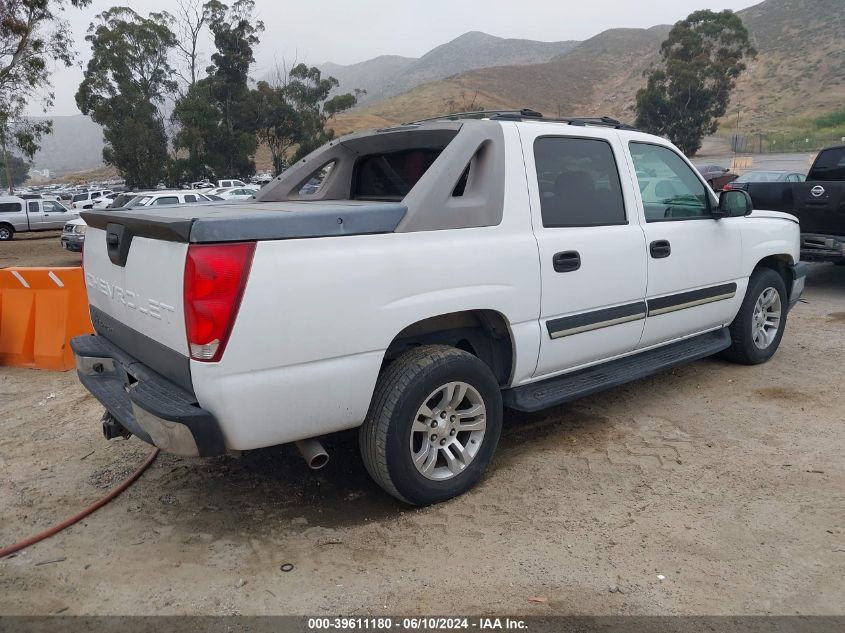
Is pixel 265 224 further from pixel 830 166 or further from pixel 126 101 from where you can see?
pixel 126 101

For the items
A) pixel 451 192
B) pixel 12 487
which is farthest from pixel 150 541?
pixel 451 192

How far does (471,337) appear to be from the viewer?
3586 millimetres

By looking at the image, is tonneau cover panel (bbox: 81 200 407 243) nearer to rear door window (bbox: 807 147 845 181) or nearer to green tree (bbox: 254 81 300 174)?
rear door window (bbox: 807 147 845 181)

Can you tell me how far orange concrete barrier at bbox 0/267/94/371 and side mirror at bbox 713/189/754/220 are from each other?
524 centimetres

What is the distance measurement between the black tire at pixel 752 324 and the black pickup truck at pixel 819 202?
3.31m

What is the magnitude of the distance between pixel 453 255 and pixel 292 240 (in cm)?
84

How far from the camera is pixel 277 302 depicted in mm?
2672

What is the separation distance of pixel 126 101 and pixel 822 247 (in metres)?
41.1

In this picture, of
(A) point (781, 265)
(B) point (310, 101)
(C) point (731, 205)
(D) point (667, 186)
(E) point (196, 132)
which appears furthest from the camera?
(B) point (310, 101)

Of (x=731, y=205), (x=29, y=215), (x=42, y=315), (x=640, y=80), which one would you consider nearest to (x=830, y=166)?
(x=731, y=205)

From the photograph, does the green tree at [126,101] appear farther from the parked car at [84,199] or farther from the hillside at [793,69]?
the hillside at [793,69]

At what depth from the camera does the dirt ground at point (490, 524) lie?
2693mm

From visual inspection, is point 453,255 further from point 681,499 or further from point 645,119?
point 645,119

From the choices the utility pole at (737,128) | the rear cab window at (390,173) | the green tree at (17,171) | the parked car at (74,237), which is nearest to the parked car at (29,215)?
the parked car at (74,237)
